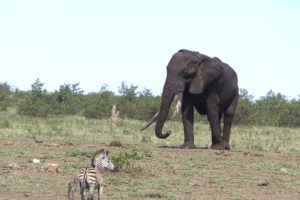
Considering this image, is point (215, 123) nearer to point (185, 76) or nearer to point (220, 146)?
point (220, 146)

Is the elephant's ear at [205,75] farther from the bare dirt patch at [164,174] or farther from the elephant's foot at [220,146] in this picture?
the bare dirt patch at [164,174]

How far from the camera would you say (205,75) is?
59.6ft

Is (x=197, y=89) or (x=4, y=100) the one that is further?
(x=4, y=100)

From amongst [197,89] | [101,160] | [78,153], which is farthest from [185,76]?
[101,160]

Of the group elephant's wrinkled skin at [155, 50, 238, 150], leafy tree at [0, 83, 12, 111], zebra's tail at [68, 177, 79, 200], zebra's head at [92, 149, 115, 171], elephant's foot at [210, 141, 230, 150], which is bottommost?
zebra's tail at [68, 177, 79, 200]

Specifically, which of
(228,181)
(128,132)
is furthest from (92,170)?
(128,132)

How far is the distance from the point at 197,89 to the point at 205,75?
40 centimetres

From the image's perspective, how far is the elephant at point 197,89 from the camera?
59.1 feet

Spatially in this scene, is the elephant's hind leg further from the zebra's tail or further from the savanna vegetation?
the zebra's tail

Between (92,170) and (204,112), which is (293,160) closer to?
(204,112)

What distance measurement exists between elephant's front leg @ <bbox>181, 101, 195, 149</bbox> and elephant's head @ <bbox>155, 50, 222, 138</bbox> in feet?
1.56

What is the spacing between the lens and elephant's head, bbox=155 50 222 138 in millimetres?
17984

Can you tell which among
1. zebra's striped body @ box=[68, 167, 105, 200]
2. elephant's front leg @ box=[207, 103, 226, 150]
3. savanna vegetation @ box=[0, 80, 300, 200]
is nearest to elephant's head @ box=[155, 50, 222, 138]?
elephant's front leg @ box=[207, 103, 226, 150]

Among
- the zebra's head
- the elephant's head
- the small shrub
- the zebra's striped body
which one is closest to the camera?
the zebra's striped body
